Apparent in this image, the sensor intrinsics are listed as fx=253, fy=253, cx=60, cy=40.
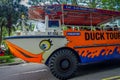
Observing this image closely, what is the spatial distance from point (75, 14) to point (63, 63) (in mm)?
2194

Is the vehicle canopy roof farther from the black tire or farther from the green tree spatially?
the green tree

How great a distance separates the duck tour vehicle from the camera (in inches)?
305

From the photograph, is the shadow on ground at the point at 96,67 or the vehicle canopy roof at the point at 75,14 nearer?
the vehicle canopy roof at the point at 75,14

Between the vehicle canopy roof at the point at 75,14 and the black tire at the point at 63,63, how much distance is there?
1.26m

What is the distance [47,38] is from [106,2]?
375 inches

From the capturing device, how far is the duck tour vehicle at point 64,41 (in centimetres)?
774

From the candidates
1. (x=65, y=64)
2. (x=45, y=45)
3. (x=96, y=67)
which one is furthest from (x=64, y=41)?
(x=96, y=67)

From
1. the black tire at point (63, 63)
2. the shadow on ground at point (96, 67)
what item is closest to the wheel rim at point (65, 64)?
the black tire at point (63, 63)

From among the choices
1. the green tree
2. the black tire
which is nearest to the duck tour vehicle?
the black tire

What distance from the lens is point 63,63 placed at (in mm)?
8188

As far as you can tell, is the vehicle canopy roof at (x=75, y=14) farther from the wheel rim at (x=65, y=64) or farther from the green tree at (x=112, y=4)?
the green tree at (x=112, y=4)

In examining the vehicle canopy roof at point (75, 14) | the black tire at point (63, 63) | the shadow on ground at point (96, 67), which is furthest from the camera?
the shadow on ground at point (96, 67)

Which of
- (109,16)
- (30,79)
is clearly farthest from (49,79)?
(109,16)

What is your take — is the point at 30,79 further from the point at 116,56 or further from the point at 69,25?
the point at 116,56
